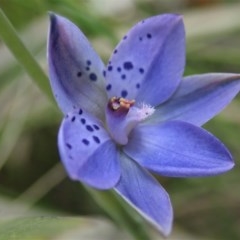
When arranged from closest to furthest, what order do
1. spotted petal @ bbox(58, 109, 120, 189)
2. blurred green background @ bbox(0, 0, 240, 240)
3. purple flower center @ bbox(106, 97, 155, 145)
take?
spotted petal @ bbox(58, 109, 120, 189), purple flower center @ bbox(106, 97, 155, 145), blurred green background @ bbox(0, 0, 240, 240)

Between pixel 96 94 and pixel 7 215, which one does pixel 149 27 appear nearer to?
pixel 96 94

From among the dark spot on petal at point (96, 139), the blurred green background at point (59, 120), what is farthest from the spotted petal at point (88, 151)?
the blurred green background at point (59, 120)

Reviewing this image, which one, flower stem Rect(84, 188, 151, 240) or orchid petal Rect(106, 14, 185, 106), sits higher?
orchid petal Rect(106, 14, 185, 106)

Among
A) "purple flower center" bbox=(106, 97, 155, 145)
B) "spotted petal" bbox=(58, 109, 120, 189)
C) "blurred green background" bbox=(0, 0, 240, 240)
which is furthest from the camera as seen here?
"blurred green background" bbox=(0, 0, 240, 240)

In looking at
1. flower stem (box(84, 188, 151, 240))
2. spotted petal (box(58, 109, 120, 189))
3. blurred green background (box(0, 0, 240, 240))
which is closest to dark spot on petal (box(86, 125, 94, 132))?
spotted petal (box(58, 109, 120, 189))

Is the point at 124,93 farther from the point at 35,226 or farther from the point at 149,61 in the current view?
the point at 35,226

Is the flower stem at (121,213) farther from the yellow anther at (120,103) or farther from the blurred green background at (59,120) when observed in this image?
the blurred green background at (59,120)

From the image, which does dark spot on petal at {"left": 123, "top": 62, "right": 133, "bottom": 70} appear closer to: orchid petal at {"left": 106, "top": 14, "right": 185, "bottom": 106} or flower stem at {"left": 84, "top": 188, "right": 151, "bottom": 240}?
orchid petal at {"left": 106, "top": 14, "right": 185, "bottom": 106}

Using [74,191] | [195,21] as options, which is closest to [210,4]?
[195,21]
